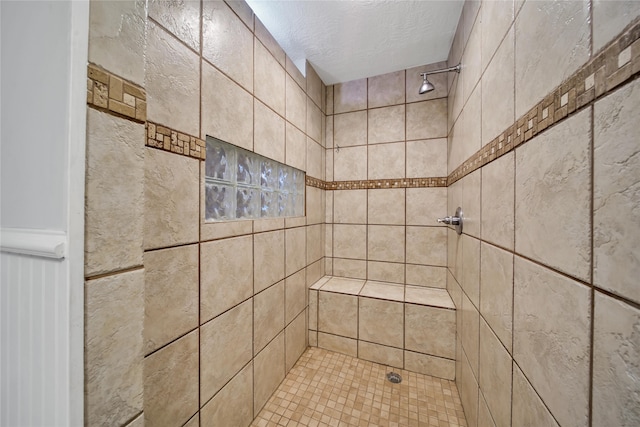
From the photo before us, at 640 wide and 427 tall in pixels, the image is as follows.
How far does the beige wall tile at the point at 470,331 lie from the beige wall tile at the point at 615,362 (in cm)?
63

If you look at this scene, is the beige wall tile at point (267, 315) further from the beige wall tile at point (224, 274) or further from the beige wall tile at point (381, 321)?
the beige wall tile at point (381, 321)

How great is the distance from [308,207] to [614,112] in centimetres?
150

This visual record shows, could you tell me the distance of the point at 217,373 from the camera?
→ 0.89 meters

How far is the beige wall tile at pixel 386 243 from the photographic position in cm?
185

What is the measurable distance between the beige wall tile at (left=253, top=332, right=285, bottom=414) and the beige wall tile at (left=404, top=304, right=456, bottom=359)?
0.85 meters

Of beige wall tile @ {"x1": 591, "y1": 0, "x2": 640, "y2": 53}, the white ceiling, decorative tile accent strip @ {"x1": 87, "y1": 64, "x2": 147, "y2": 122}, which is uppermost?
the white ceiling

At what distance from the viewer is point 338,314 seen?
Result: 1.68 metres

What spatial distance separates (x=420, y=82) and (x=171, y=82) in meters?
1.80

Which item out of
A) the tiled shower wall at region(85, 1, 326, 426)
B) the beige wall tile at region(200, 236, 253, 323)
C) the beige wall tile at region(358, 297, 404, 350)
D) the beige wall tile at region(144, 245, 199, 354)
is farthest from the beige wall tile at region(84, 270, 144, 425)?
the beige wall tile at region(358, 297, 404, 350)

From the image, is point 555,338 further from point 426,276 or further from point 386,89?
point 386,89

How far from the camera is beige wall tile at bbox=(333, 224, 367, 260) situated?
1.94 metres

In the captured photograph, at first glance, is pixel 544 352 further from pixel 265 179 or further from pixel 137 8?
pixel 265 179

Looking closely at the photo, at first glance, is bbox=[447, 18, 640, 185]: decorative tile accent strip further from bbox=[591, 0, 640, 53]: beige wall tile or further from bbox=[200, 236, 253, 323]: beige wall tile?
bbox=[200, 236, 253, 323]: beige wall tile

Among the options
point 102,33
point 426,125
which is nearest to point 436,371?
point 426,125
